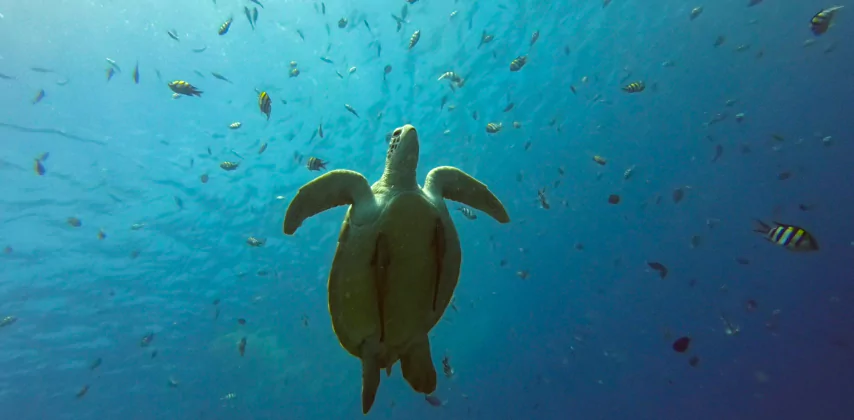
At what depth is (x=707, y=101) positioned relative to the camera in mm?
18234

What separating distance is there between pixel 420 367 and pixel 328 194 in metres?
1.98

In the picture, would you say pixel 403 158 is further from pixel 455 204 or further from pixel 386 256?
pixel 455 204

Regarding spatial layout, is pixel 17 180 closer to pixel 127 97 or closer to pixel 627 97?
pixel 127 97

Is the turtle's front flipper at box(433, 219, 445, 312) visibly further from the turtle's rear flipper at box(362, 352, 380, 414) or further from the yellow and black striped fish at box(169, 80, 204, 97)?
the yellow and black striped fish at box(169, 80, 204, 97)

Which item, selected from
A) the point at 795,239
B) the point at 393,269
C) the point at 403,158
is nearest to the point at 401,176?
the point at 403,158

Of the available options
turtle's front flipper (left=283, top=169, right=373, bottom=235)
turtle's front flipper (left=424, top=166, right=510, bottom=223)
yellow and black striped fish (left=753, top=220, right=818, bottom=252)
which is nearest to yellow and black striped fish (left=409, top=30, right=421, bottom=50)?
turtle's front flipper (left=424, top=166, right=510, bottom=223)

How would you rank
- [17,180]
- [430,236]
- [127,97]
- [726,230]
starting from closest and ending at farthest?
[430,236] → [127,97] → [17,180] → [726,230]

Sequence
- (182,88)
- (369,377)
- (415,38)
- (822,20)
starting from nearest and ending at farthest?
1. (369,377)
2. (182,88)
3. (822,20)
4. (415,38)

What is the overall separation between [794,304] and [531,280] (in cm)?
1649

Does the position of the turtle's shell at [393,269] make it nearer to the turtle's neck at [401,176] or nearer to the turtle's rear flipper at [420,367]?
the turtle's neck at [401,176]

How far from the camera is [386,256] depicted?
3434mm

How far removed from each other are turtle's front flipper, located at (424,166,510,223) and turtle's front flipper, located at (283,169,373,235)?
0.75 meters

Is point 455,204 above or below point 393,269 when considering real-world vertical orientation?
below

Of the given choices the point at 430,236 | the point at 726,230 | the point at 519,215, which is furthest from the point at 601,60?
the point at 430,236
